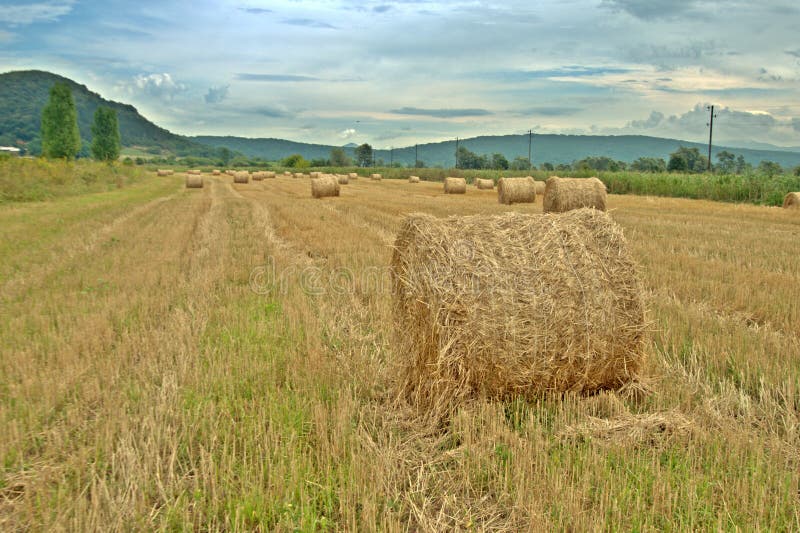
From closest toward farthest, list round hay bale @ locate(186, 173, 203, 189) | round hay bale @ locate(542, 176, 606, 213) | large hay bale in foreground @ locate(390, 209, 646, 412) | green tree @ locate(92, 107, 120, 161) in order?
large hay bale in foreground @ locate(390, 209, 646, 412) → round hay bale @ locate(542, 176, 606, 213) → round hay bale @ locate(186, 173, 203, 189) → green tree @ locate(92, 107, 120, 161)

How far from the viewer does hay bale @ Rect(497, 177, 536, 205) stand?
27797mm

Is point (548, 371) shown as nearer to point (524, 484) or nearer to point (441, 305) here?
point (441, 305)

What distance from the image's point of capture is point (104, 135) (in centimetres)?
10012

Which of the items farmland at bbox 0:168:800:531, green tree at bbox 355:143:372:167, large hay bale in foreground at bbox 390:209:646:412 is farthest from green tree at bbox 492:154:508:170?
large hay bale in foreground at bbox 390:209:646:412

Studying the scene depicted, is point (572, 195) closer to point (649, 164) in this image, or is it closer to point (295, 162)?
point (649, 164)

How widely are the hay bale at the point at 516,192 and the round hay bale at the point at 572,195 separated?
19.5 feet

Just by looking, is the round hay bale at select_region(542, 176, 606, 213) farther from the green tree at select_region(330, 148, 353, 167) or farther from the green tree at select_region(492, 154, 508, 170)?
the green tree at select_region(330, 148, 353, 167)

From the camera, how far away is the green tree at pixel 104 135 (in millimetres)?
98750

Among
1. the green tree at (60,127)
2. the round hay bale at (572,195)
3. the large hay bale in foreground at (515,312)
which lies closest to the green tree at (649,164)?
the round hay bale at (572,195)

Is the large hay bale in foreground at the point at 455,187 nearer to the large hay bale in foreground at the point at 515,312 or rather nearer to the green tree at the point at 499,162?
the large hay bale in foreground at the point at 515,312

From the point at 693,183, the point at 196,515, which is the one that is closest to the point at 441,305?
the point at 196,515

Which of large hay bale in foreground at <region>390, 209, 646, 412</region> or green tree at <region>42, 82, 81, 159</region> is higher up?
green tree at <region>42, 82, 81, 159</region>

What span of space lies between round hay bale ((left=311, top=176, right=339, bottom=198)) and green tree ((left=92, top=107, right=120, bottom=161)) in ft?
267

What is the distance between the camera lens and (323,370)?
5.64m
